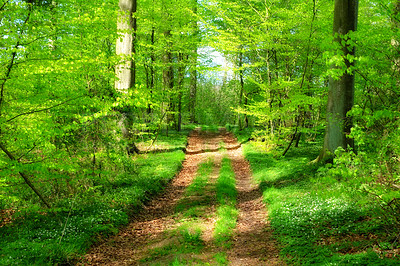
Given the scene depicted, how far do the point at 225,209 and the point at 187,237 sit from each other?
5.82 ft

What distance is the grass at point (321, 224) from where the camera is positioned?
4.26m

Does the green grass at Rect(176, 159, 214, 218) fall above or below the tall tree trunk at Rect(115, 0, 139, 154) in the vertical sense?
below

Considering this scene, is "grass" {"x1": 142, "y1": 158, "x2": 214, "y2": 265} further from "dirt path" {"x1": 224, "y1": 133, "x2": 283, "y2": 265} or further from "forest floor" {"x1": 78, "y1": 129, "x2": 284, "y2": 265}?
"dirt path" {"x1": 224, "y1": 133, "x2": 283, "y2": 265}

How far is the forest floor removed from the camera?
505cm

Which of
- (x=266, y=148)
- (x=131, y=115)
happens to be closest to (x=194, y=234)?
(x=131, y=115)

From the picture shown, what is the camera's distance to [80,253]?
16.7 feet

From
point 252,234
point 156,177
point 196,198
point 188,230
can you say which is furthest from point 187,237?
point 156,177

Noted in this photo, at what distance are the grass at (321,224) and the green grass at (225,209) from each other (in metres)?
0.97

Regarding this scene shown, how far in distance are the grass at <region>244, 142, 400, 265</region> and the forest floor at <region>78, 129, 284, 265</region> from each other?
0.32m

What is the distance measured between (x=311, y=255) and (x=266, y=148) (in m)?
8.78

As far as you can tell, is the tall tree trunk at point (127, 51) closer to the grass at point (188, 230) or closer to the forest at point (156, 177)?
the forest at point (156, 177)

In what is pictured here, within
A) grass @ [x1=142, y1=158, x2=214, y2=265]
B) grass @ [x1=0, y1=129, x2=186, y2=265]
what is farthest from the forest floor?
grass @ [x1=0, y1=129, x2=186, y2=265]

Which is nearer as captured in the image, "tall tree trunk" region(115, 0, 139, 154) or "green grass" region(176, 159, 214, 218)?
"green grass" region(176, 159, 214, 218)

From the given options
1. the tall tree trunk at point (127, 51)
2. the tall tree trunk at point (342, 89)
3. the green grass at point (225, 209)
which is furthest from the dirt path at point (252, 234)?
the tall tree trunk at point (127, 51)
